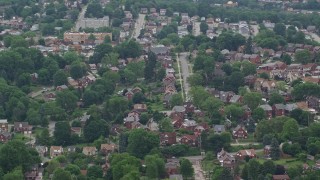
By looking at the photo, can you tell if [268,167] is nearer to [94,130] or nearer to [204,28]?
[94,130]

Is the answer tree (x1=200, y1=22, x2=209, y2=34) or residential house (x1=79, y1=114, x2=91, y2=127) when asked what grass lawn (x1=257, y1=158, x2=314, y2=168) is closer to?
residential house (x1=79, y1=114, x2=91, y2=127)

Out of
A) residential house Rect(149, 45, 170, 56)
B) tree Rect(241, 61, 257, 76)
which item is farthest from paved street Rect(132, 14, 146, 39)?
tree Rect(241, 61, 257, 76)

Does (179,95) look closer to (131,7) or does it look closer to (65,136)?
(65,136)

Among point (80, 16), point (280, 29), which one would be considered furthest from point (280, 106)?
point (80, 16)

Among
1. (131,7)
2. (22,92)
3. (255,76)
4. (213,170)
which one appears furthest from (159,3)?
(213,170)

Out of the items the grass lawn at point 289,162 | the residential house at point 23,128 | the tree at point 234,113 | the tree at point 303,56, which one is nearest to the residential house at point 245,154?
the grass lawn at point 289,162
